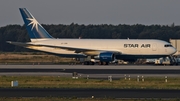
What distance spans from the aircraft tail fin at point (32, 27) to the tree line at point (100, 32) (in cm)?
7961

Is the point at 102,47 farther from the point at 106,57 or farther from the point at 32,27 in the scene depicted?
the point at 32,27

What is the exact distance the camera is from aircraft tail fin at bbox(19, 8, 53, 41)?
9081 centimetres

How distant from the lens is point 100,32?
591ft

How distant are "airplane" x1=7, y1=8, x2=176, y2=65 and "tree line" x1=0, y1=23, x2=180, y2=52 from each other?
266 ft

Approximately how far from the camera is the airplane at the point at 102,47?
8538cm

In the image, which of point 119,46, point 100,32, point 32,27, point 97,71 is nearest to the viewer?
point 97,71

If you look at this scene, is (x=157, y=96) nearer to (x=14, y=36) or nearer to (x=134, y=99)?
(x=134, y=99)

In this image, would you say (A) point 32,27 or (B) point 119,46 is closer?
(B) point 119,46

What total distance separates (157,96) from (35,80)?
1907cm

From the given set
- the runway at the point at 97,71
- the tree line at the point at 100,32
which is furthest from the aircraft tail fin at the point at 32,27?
the tree line at the point at 100,32

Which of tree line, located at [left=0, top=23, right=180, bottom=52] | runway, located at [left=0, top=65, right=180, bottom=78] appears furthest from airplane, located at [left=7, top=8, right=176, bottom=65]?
tree line, located at [left=0, top=23, right=180, bottom=52]

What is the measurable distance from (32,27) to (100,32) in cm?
9034

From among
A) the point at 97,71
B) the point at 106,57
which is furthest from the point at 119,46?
the point at 97,71

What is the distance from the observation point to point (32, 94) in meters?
32.8
